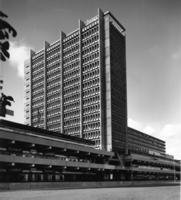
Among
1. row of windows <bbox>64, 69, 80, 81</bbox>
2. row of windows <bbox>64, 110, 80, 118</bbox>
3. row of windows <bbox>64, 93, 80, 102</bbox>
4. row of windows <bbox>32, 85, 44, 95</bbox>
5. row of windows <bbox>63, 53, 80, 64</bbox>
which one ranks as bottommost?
row of windows <bbox>64, 110, 80, 118</bbox>

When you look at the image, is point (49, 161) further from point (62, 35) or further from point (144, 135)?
point (144, 135)

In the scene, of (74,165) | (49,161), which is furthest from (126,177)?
(49,161)

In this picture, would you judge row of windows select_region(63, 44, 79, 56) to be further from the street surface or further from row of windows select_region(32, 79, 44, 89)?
the street surface

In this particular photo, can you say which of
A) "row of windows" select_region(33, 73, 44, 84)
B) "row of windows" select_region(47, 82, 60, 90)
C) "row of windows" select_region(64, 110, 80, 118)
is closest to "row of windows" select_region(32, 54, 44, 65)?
"row of windows" select_region(33, 73, 44, 84)

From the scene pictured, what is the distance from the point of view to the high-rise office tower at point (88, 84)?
348 ft

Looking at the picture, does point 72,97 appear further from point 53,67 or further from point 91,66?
point 53,67

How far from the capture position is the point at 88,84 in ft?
366

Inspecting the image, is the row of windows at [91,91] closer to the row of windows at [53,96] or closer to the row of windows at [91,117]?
the row of windows at [91,117]

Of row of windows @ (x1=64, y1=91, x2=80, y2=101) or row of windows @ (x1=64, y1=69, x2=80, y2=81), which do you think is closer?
row of windows @ (x1=64, y1=91, x2=80, y2=101)

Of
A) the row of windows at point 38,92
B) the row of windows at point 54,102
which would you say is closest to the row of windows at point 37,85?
the row of windows at point 38,92

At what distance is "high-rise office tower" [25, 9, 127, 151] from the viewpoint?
106062 millimetres

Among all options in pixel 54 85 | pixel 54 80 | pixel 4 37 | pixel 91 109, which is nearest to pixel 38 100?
pixel 54 85
